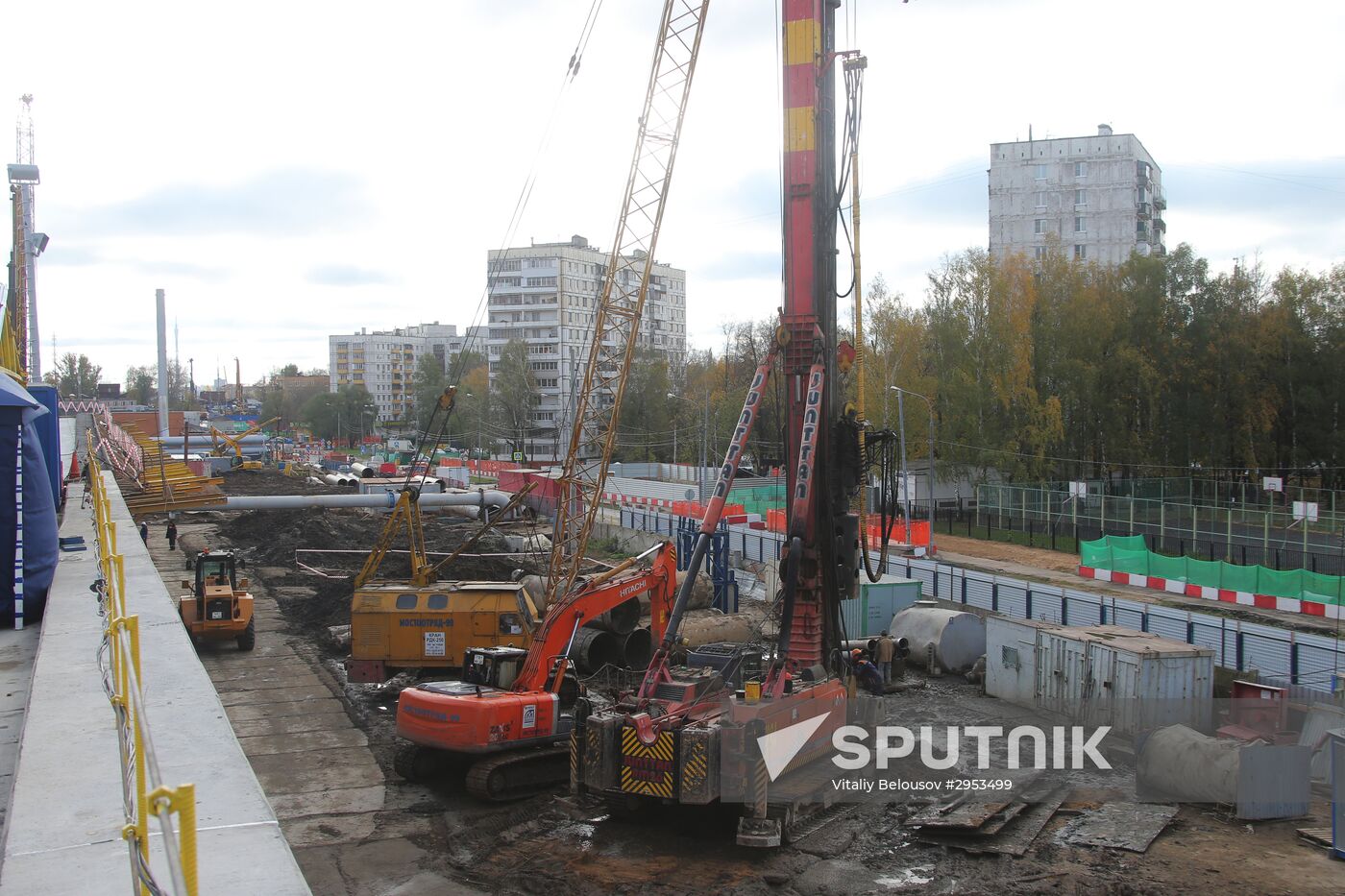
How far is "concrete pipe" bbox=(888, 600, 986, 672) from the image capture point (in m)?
22.1

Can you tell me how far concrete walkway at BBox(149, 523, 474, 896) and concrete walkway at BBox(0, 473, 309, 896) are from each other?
5.94m

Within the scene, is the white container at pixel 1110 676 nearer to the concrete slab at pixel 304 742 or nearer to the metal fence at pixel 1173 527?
the concrete slab at pixel 304 742

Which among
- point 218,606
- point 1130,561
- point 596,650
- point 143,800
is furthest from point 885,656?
point 143,800

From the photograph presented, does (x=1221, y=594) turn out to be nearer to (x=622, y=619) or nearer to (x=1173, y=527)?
(x=1173, y=527)

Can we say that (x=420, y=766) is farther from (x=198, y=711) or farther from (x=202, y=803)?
(x=202, y=803)

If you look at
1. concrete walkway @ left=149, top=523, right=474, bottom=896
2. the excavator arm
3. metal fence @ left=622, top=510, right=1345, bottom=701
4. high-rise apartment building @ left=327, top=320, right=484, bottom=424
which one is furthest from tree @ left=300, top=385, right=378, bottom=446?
the excavator arm

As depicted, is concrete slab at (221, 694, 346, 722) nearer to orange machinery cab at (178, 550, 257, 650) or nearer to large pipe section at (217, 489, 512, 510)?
orange machinery cab at (178, 550, 257, 650)

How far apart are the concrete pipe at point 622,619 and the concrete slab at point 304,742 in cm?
578

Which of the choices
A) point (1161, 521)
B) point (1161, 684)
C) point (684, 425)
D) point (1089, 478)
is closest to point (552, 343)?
point (684, 425)

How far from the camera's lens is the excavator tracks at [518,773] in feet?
48.0

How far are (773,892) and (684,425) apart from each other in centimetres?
7556

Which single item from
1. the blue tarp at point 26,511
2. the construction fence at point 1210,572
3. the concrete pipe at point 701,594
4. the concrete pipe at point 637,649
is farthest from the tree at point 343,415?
the blue tarp at point 26,511

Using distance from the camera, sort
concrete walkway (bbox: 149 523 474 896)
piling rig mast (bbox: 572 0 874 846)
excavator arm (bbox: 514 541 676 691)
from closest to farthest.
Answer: concrete walkway (bbox: 149 523 474 896), piling rig mast (bbox: 572 0 874 846), excavator arm (bbox: 514 541 676 691)

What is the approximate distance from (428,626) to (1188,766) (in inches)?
525
